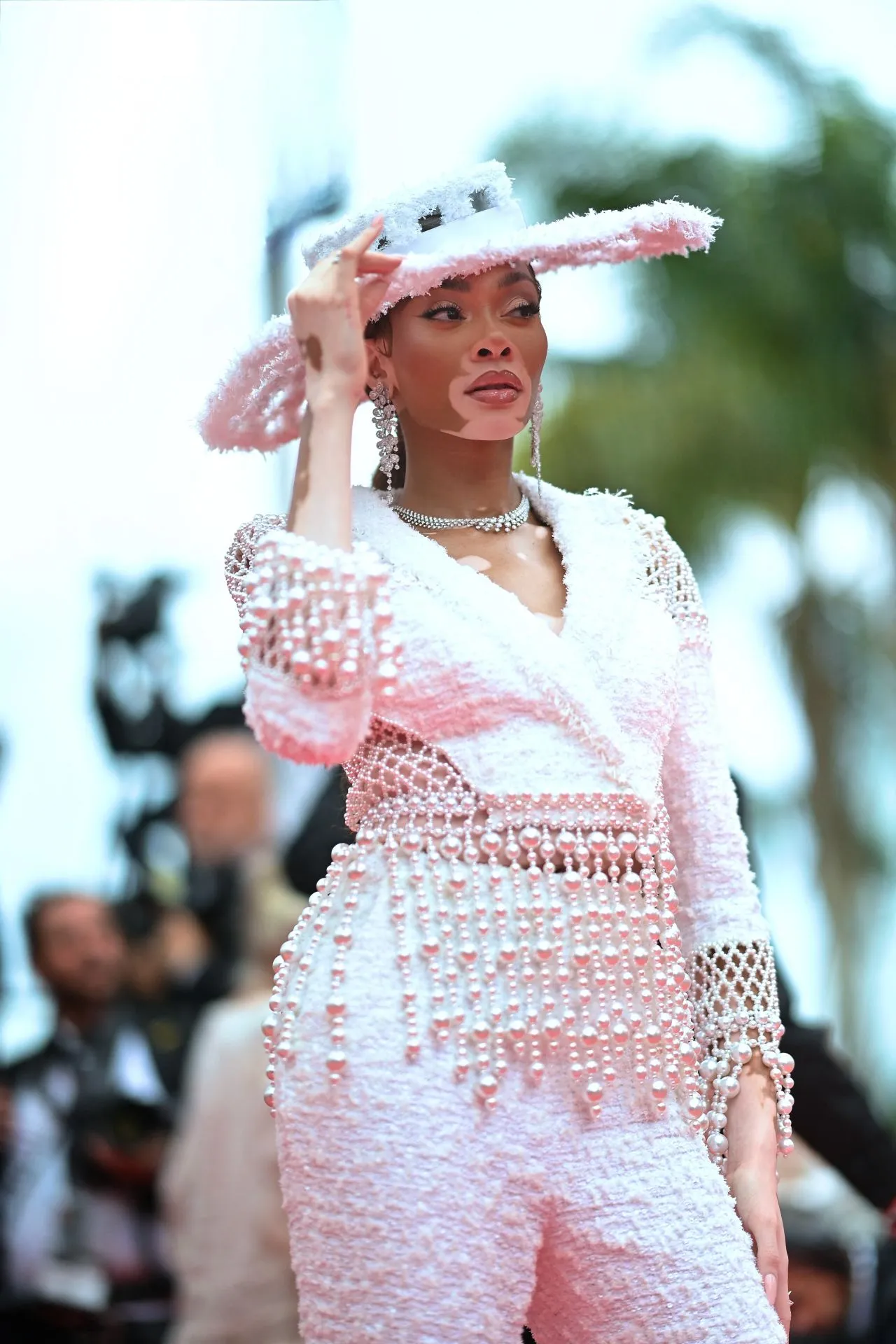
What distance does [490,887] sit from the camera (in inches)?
79.7

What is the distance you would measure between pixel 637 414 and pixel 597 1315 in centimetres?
1021

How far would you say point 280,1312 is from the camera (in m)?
4.09

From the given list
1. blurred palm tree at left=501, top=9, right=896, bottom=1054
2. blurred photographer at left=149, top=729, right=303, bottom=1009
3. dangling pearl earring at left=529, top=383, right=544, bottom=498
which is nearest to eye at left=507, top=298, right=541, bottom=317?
dangling pearl earring at left=529, top=383, right=544, bottom=498

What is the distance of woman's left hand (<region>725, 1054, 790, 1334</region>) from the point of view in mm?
2070

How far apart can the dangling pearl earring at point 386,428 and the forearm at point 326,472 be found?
1.02 ft

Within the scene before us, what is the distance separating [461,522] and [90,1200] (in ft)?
9.86

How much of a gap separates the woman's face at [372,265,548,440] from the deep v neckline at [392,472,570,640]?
149 millimetres

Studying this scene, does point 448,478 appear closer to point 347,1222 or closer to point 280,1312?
point 347,1222

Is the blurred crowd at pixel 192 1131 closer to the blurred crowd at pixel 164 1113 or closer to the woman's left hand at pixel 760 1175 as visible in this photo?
the blurred crowd at pixel 164 1113

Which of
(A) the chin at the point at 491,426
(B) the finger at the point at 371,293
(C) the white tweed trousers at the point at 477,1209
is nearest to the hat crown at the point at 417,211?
(B) the finger at the point at 371,293

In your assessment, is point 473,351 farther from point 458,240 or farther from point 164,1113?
point 164,1113

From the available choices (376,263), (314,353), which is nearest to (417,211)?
(376,263)

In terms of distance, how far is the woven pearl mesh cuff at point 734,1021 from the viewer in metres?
2.14

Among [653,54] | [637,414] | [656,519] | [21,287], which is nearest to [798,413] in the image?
[637,414]
